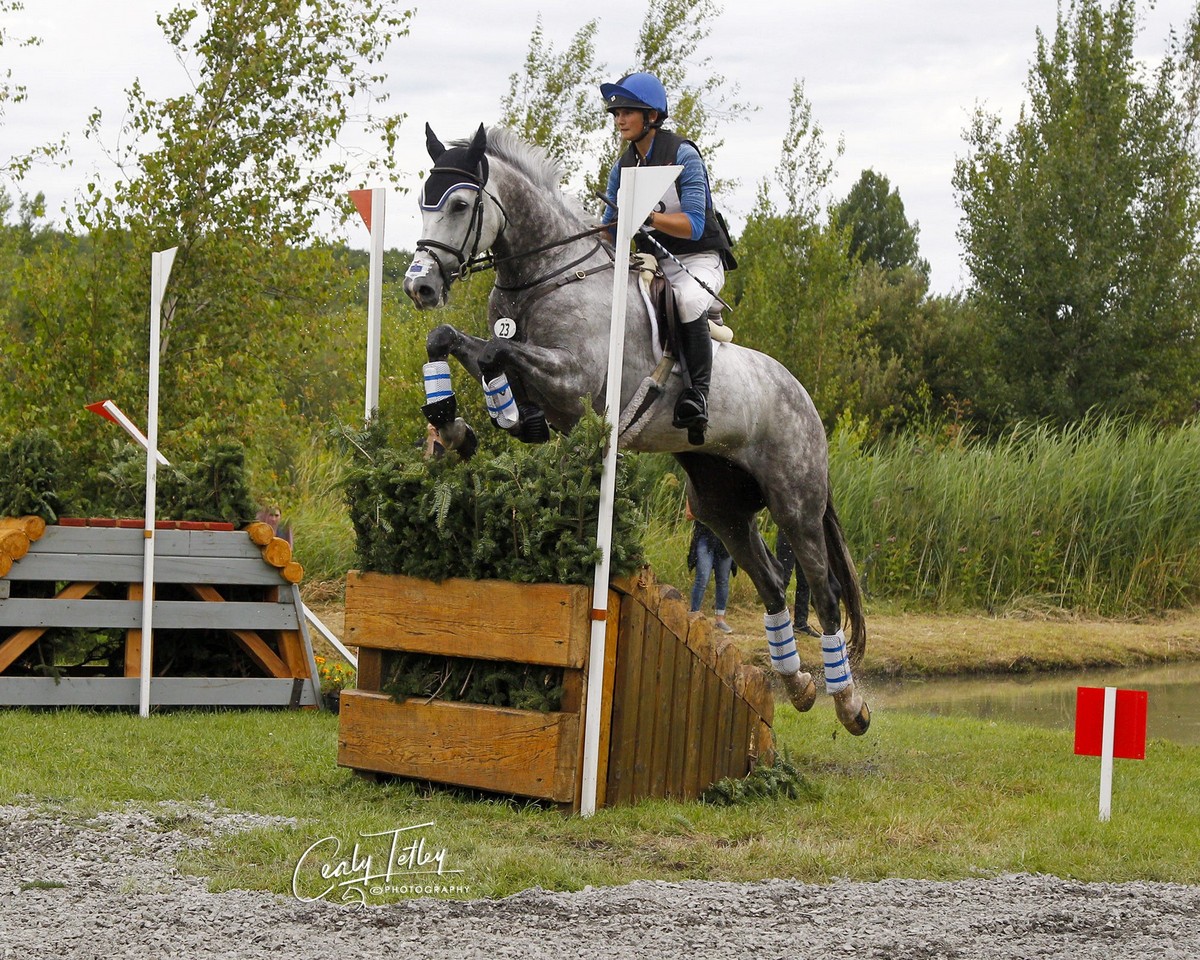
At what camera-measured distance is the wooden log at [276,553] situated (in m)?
7.07

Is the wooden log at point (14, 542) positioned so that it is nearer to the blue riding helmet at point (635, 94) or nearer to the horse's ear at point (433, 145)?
the horse's ear at point (433, 145)

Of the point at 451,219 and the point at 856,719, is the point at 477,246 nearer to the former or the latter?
the point at 451,219

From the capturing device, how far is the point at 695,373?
5203 millimetres

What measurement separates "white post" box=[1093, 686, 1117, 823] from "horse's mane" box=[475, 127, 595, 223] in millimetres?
2587

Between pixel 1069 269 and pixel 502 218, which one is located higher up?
pixel 1069 269

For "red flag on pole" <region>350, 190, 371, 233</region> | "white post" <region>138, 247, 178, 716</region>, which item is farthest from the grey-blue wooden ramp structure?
"red flag on pole" <region>350, 190, 371, 233</region>

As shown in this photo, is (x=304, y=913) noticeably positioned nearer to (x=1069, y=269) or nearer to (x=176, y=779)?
(x=176, y=779)

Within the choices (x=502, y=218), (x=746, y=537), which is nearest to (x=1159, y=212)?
(x=746, y=537)

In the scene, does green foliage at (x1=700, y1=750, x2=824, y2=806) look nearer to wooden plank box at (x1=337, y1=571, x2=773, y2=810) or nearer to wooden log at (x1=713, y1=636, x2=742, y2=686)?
wooden plank box at (x1=337, y1=571, x2=773, y2=810)

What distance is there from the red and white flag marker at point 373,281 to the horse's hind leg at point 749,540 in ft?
4.98

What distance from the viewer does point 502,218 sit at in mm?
4941

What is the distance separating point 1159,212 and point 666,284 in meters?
14.9

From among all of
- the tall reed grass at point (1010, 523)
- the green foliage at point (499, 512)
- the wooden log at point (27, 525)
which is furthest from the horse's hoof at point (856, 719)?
the tall reed grass at point (1010, 523)

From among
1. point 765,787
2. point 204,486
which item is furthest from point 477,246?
point 204,486
